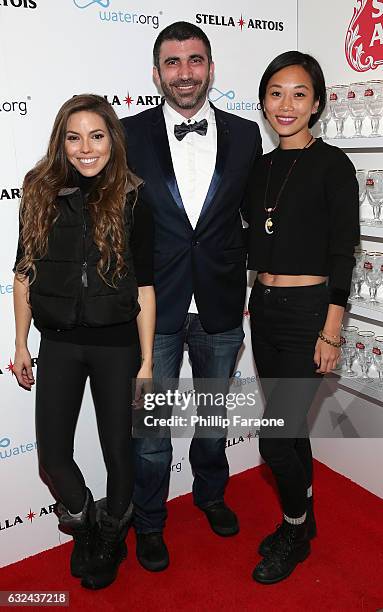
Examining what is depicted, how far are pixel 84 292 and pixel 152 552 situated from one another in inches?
49.2

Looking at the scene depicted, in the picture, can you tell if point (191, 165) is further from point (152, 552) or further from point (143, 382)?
point (152, 552)

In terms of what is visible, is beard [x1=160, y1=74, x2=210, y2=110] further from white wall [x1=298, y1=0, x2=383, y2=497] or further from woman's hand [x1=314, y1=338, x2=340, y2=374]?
woman's hand [x1=314, y1=338, x2=340, y2=374]

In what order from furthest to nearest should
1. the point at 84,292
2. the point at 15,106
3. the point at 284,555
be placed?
the point at 284,555 → the point at 15,106 → the point at 84,292

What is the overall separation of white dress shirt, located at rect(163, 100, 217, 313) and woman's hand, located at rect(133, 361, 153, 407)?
Answer: 0.62m

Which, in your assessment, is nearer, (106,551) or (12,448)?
(106,551)

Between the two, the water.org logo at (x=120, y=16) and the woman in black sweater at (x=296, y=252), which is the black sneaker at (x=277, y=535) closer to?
the woman in black sweater at (x=296, y=252)

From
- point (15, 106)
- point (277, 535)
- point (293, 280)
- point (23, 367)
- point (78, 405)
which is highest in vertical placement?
point (15, 106)

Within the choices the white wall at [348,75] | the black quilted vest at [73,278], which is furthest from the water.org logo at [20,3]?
the white wall at [348,75]

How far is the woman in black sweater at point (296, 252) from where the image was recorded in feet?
7.50

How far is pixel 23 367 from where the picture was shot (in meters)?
2.52

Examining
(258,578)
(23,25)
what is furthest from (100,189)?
(258,578)

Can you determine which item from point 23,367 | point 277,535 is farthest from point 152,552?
point 23,367

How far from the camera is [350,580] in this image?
257 centimetres

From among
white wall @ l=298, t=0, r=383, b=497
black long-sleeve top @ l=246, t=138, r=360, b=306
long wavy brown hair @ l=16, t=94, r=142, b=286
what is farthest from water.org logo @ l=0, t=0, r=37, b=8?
Result: white wall @ l=298, t=0, r=383, b=497
